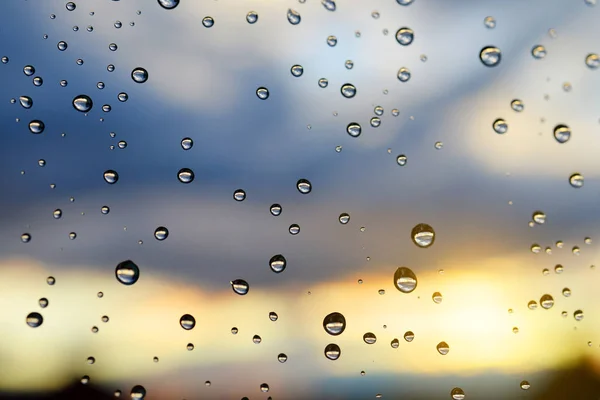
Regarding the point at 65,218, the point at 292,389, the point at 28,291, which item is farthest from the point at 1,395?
the point at 292,389

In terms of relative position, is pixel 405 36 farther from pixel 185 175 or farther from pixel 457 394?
pixel 457 394

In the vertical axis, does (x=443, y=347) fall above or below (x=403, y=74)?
below

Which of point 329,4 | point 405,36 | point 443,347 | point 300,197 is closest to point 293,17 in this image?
point 329,4

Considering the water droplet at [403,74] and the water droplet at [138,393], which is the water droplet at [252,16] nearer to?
the water droplet at [403,74]

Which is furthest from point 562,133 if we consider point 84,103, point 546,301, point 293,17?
point 84,103

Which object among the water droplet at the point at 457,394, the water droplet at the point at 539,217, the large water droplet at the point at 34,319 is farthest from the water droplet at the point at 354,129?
the large water droplet at the point at 34,319

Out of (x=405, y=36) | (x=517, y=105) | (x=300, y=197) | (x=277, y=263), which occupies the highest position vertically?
(x=405, y=36)
